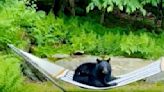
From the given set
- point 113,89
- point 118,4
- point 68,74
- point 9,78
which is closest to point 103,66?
point 68,74

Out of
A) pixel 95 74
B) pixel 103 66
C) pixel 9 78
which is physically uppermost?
pixel 9 78

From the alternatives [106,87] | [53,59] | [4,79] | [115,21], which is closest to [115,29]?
[115,21]

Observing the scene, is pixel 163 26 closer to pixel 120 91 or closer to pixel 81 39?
pixel 81 39

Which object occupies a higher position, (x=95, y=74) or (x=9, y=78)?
(x=9, y=78)

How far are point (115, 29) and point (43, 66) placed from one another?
4.18m

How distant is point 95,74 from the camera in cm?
852

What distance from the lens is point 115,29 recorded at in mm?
11875

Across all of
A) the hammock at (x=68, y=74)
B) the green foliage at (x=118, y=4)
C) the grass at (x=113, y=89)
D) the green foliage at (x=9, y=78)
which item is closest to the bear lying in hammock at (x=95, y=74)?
the hammock at (x=68, y=74)

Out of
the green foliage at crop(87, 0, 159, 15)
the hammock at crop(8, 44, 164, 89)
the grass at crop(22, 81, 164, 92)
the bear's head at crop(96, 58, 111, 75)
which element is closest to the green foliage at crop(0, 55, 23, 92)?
the hammock at crop(8, 44, 164, 89)

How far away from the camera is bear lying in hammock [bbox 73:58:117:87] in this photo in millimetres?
8282

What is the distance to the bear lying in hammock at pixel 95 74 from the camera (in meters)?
8.28

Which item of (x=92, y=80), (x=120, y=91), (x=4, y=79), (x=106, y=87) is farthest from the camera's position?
(x=120, y=91)

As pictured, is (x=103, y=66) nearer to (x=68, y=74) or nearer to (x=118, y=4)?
(x=68, y=74)

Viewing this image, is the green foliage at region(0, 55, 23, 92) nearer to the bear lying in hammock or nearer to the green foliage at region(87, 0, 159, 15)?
the bear lying in hammock
